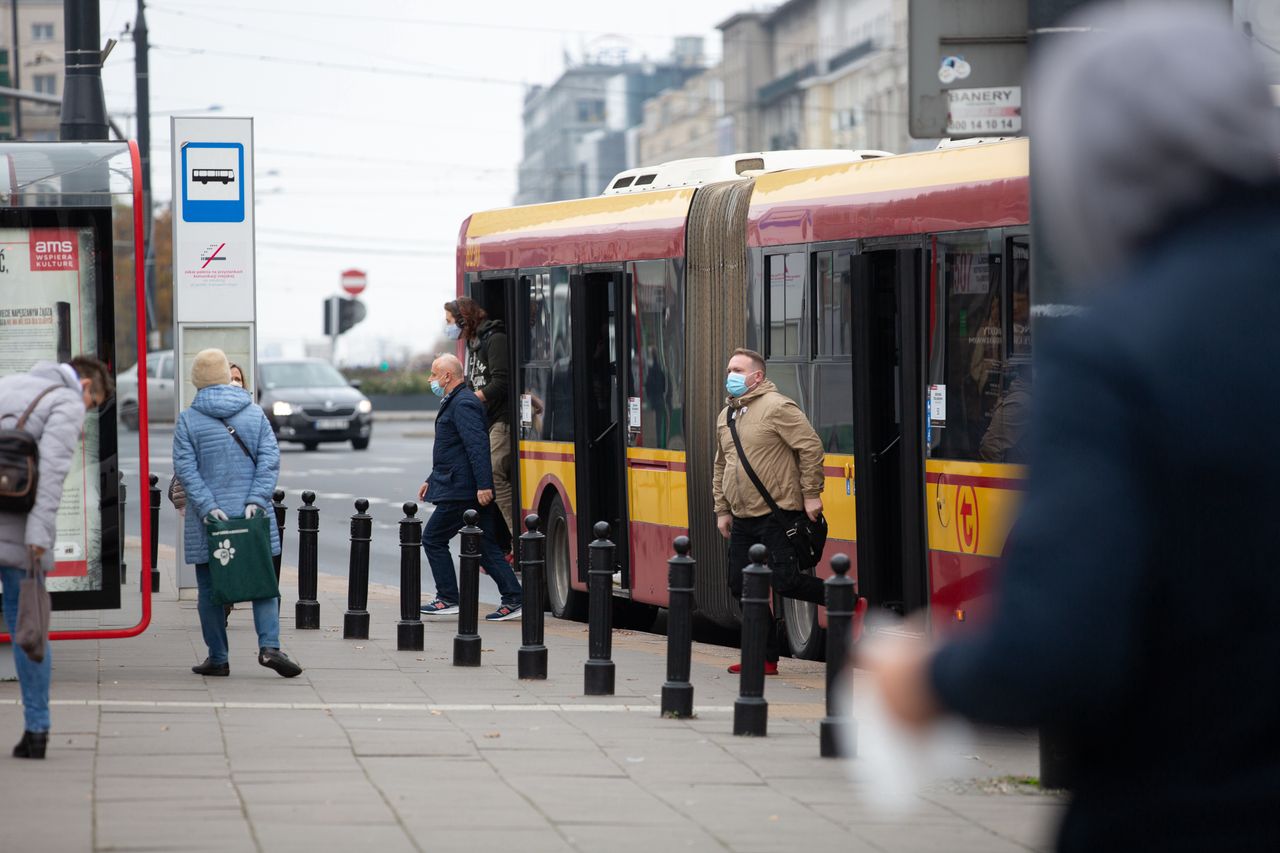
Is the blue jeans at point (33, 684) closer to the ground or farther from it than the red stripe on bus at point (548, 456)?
closer to the ground

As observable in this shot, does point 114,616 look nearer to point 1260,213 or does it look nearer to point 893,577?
point 893,577

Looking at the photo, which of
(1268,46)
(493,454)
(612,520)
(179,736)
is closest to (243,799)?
(179,736)

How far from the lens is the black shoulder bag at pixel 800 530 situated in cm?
1117

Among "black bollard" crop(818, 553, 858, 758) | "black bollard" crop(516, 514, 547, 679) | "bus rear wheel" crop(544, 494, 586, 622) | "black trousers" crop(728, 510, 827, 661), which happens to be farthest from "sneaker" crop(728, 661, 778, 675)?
"bus rear wheel" crop(544, 494, 586, 622)

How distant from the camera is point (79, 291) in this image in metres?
10.7

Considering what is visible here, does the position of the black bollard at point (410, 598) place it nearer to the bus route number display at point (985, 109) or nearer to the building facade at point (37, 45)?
the bus route number display at point (985, 109)

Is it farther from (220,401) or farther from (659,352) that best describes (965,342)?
(220,401)

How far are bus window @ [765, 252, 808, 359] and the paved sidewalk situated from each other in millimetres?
1912

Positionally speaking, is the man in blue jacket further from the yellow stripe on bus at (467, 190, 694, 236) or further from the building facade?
the building facade

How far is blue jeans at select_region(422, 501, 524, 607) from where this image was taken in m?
14.4

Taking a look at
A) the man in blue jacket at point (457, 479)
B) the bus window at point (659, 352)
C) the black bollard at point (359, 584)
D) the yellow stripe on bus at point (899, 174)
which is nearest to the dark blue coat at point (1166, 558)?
the yellow stripe on bus at point (899, 174)

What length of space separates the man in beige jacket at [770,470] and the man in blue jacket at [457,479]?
3166 millimetres

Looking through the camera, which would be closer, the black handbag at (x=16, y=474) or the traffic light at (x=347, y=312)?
the black handbag at (x=16, y=474)

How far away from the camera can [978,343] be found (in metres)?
10.3
